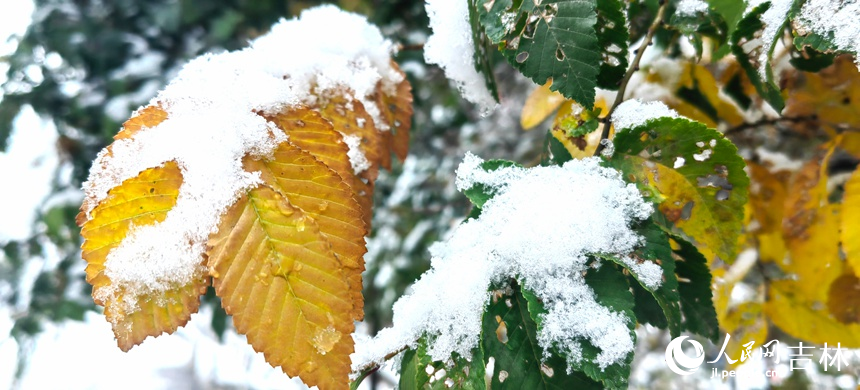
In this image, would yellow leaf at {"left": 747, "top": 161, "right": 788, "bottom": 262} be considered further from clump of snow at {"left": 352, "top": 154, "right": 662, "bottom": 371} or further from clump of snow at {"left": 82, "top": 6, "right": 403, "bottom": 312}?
clump of snow at {"left": 82, "top": 6, "right": 403, "bottom": 312}

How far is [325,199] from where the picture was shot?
0.47 meters

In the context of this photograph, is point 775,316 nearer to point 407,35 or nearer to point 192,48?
point 407,35

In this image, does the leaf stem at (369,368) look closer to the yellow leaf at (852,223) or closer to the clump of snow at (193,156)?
the clump of snow at (193,156)

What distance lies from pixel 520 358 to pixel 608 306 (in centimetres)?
9

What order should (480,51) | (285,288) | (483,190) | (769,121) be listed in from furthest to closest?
(769,121) < (480,51) < (483,190) < (285,288)

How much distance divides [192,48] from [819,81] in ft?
5.28

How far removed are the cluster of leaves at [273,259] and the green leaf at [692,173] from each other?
0.27 m

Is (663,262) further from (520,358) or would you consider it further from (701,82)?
(701,82)

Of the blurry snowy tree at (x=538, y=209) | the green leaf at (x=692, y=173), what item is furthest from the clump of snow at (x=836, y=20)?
the green leaf at (x=692, y=173)

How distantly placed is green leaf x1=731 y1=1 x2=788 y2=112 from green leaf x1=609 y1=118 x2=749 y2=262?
12cm

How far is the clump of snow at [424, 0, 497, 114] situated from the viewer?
678mm

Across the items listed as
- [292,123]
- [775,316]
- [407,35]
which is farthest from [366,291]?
[292,123]

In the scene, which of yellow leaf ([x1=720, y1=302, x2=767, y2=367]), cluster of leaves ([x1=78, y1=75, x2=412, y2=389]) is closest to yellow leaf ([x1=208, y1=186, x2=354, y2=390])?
cluster of leaves ([x1=78, y1=75, x2=412, y2=389])

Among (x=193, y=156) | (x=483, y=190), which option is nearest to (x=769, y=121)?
(x=483, y=190)
